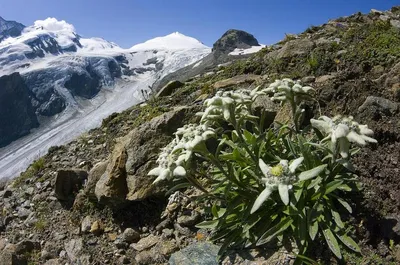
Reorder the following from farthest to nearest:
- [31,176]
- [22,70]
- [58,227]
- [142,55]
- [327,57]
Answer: [142,55] → [22,70] → [31,176] → [327,57] → [58,227]

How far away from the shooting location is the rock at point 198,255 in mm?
3740

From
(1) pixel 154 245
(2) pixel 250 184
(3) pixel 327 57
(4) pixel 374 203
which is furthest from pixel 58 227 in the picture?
(3) pixel 327 57

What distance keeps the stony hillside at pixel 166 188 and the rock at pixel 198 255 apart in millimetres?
13

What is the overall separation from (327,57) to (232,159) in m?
4.39

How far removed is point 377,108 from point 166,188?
10.9ft

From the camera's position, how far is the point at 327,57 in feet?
23.8

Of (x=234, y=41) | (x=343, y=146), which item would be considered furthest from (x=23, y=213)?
(x=234, y=41)

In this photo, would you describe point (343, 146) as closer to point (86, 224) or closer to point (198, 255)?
point (198, 255)

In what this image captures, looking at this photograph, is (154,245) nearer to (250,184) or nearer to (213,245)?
(213,245)

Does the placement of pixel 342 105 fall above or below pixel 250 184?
above

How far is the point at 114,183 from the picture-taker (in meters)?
5.55

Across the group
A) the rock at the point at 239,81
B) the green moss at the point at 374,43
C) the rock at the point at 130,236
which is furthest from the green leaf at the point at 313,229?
the rock at the point at 239,81

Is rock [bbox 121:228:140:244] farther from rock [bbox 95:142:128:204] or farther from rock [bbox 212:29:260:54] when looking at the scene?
rock [bbox 212:29:260:54]

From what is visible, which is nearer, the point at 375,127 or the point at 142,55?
the point at 375,127
